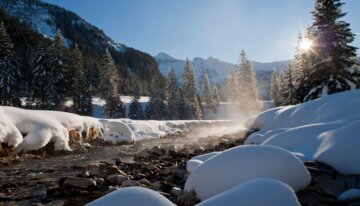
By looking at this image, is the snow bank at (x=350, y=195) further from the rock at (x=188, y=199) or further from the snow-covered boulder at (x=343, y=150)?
the rock at (x=188, y=199)

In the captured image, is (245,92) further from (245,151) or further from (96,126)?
(245,151)

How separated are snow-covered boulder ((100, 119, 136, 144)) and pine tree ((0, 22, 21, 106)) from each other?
23.3m

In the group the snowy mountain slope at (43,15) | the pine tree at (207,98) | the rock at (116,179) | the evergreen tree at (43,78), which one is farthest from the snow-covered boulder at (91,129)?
the snowy mountain slope at (43,15)

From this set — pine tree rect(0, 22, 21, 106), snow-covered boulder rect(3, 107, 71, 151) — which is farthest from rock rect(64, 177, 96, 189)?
pine tree rect(0, 22, 21, 106)

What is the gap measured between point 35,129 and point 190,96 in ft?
190

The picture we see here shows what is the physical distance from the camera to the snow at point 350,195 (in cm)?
523

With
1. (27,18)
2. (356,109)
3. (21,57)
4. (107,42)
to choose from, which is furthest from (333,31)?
(27,18)

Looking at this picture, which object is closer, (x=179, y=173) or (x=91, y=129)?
(x=179, y=173)

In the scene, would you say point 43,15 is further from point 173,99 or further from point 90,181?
point 90,181

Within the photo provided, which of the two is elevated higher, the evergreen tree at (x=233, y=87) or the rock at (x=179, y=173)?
the evergreen tree at (x=233, y=87)

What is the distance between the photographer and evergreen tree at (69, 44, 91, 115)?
5410 cm

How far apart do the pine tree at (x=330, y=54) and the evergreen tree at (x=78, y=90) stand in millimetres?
38358

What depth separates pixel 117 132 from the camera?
87.1 feet

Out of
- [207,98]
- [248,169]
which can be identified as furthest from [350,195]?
[207,98]
